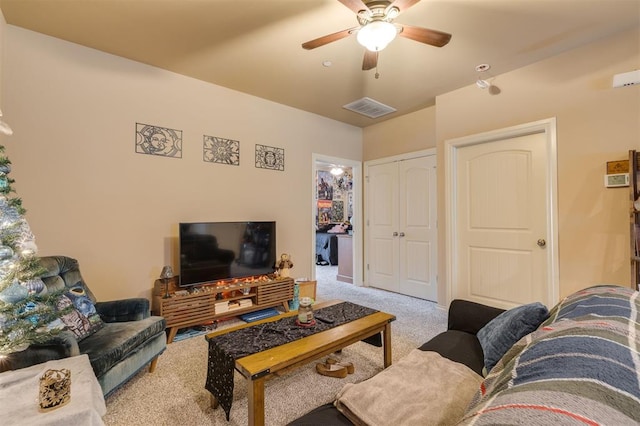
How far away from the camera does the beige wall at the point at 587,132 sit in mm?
2398

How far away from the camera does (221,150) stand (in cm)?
343

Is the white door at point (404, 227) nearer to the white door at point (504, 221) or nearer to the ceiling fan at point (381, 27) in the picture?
the white door at point (504, 221)

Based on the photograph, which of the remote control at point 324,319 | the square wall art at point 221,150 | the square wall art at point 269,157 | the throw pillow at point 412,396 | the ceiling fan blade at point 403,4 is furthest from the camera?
the square wall art at point 269,157

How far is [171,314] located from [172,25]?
247 cm

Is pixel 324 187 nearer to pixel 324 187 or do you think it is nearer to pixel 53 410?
pixel 324 187

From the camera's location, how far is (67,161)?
255 cm

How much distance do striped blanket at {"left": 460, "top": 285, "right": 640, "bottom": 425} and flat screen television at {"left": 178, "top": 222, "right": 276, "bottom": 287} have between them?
8.86 ft

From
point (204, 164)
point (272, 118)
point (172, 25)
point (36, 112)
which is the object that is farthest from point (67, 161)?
point (272, 118)

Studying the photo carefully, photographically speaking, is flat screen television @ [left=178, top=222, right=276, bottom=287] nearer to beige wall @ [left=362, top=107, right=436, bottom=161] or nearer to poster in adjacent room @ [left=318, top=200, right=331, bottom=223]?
beige wall @ [left=362, top=107, right=436, bottom=161]

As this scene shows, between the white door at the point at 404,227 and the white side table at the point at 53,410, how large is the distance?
3750 mm

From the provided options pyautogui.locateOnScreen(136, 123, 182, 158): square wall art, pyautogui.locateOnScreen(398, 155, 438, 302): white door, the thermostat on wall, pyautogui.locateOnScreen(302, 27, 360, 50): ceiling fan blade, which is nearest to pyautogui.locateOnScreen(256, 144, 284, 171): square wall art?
pyautogui.locateOnScreen(136, 123, 182, 158): square wall art

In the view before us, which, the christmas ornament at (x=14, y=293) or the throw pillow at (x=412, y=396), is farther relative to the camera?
the christmas ornament at (x=14, y=293)

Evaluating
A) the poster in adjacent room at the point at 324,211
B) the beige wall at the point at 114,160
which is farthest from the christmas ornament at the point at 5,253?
the poster in adjacent room at the point at 324,211

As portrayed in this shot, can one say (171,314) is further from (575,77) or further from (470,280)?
(575,77)
